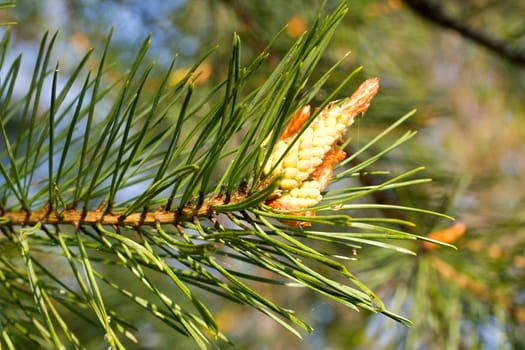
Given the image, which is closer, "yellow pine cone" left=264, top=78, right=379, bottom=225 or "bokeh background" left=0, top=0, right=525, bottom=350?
"yellow pine cone" left=264, top=78, right=379, bottom=225

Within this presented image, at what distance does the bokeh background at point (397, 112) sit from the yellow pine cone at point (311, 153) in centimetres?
18

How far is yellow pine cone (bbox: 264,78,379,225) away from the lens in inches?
12.3

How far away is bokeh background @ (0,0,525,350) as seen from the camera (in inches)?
26.7

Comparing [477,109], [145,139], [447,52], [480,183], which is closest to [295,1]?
[480,183]

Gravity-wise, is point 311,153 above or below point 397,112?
below

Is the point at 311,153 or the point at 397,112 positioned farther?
the point at 397,112

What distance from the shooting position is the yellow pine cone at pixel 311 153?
0.31 metres

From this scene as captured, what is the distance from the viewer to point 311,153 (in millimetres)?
312

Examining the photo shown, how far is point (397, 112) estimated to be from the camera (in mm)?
775

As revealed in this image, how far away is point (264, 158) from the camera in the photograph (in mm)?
305

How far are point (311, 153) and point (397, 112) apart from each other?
19.3 inches

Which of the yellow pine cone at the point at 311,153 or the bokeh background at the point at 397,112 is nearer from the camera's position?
the yellow pine cone at the point at 311,153

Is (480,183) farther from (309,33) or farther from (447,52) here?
(447,52)

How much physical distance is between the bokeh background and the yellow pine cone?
18 cm
